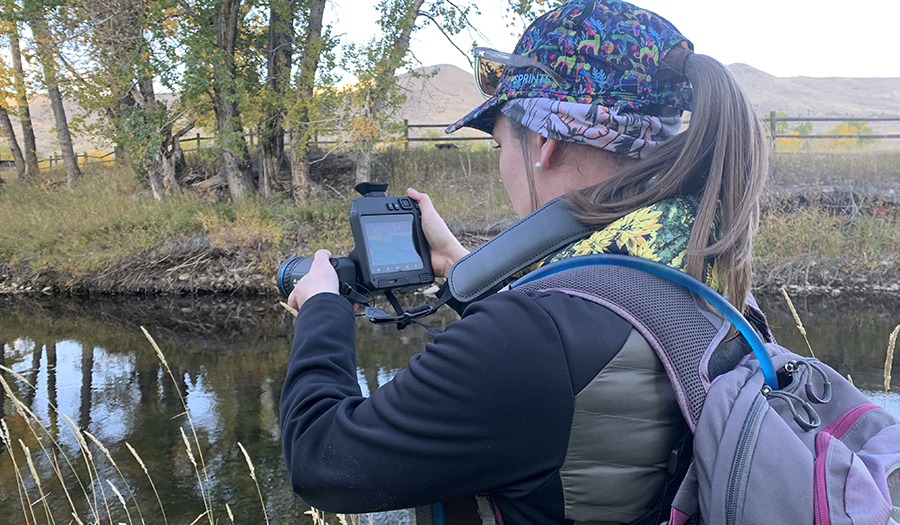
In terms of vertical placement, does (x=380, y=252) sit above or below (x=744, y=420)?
above

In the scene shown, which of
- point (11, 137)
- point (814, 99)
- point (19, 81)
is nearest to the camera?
point (19, 81)

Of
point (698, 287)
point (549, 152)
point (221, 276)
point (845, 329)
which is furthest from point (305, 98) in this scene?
point (698, 287)

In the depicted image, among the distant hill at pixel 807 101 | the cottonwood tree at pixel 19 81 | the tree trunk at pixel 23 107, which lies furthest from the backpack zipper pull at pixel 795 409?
the distant hill at pixel 807 101

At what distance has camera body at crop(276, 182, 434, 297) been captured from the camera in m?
1.57

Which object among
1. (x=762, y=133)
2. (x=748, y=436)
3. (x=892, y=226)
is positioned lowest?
(x=892, y=226)

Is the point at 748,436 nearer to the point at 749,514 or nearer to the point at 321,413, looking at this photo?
the point at 749,514

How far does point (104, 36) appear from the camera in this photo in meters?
12.3

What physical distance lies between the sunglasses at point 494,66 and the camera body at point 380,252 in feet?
1.42

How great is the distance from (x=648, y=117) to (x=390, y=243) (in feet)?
2.66

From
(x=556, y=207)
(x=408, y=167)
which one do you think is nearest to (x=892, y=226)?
(x=408, y=167)

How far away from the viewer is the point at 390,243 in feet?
5.44

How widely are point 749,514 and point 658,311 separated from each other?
302 millimetres

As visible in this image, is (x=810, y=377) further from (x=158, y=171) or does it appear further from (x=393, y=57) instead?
(x=158, y=171)

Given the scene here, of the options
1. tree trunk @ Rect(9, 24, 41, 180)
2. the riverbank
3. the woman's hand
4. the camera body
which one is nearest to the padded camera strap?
the woman's hand
